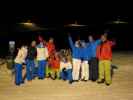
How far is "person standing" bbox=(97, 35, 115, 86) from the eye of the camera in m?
15.0

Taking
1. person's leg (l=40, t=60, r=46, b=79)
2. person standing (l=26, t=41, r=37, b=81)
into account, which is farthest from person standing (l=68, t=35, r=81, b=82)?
person standing (l=26, t=41, r=37, b=81)

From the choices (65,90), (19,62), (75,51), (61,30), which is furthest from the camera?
(61,30)

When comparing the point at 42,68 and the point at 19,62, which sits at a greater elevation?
the point at 19,62

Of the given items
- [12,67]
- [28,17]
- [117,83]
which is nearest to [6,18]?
[28,17]

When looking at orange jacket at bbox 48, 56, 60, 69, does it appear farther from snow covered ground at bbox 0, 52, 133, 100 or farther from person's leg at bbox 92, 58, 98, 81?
person's leg at bbox 92, 58, 98, 81

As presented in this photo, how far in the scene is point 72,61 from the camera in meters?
15.5

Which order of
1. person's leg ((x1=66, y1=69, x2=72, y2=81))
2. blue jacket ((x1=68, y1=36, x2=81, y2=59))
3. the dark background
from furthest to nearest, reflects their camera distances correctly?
the dark background → person's leg ((x1=66, y1=69, x2=72, y2=81)) → blue jacket ((x1=68, y1=36, x2=81, y2=59))

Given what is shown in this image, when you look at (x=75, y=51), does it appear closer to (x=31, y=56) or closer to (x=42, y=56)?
(x=42, y=56)

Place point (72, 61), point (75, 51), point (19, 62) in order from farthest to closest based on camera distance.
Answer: point (72, 61) → point (75, 51) → point (19, 62)

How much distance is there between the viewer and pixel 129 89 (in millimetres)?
14570

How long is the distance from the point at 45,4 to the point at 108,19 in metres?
10.3

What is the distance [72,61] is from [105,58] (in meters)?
1.35

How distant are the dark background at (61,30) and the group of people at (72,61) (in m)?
0.93

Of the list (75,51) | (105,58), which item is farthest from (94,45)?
(75,51)
